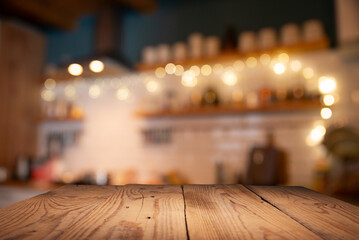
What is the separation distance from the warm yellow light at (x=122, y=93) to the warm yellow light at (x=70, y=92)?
28.6 inches

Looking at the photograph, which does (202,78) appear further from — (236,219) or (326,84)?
(236,219)

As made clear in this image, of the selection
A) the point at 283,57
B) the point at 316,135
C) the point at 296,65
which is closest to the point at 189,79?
the point at 283,57

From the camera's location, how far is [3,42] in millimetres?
3145

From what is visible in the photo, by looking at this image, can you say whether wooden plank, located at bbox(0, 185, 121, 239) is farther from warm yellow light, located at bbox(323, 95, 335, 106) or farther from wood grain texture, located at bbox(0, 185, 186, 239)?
warm yellow light, located at bbox(323, 95, 335, 106)

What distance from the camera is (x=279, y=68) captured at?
8.62 feet

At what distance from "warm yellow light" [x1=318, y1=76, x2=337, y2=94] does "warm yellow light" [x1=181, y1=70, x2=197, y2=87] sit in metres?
1.29

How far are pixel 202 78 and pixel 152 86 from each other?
0.64 meters

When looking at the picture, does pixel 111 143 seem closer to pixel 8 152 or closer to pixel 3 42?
pixel 8 152

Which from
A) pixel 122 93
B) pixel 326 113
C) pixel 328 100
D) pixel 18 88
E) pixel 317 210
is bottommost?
pixel 317 210

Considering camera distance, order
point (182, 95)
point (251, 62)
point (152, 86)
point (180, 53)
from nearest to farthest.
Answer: point (251, 62), point (180, 53), point (182, 95), point (152, 86)

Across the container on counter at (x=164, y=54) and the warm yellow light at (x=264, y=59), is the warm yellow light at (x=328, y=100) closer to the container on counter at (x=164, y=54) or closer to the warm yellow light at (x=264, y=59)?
the warm yellow light at (x=264, y=59)

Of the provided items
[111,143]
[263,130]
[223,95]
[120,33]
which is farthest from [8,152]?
[263,130]

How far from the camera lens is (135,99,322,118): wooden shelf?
2295 mm

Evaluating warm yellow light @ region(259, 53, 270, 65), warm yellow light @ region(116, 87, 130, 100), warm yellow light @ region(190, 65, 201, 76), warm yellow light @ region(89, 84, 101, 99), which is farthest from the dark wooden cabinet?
warm yellow light @ region(259, 53, 270, 65)
